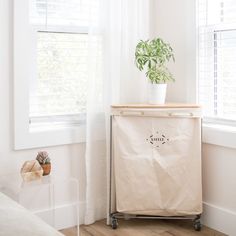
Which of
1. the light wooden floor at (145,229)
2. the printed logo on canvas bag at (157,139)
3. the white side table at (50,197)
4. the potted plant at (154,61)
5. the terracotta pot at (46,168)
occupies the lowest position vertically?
the light wooden floor at (145,229)

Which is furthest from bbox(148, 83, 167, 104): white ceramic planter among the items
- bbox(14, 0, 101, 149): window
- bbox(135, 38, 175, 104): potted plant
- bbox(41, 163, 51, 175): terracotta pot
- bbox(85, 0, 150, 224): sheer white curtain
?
bbox(41, 163, 51, 175): terracotta pot

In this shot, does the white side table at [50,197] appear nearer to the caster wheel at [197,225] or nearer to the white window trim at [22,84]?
the white window trim at [22,84]

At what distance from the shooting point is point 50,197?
307 cm

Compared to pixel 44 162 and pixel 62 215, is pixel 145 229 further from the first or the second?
pixel 44 162

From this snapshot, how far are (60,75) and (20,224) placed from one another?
1.68 meters

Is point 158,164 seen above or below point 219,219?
above

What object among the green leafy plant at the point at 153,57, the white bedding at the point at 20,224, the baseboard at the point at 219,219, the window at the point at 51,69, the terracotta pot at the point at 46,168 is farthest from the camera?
the green leafy plant at the point at 153,57

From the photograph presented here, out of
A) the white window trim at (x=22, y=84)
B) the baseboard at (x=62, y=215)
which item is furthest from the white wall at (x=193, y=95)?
the white window trim at (x=22, y=84)

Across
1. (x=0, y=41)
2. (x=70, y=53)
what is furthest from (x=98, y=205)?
(x=0, y=41)

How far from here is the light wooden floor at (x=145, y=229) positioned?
301cm

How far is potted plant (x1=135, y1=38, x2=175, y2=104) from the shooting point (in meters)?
3.09

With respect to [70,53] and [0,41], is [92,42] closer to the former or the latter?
[70,53]

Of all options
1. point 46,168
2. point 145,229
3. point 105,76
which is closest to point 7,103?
point 46,168

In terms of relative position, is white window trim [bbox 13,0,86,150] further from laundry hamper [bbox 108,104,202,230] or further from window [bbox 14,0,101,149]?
laundry hamper [bbox 108,104,202,230]
